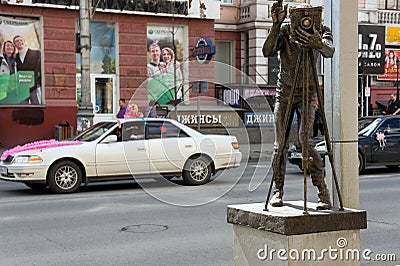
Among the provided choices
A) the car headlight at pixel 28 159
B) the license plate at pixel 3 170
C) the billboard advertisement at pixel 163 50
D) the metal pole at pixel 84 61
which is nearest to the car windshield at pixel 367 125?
the metal pole at pixel 84 61

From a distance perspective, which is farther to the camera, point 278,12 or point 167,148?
point 167,148

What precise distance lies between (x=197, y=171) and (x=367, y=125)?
237 inches

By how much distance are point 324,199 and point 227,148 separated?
10.3 metres

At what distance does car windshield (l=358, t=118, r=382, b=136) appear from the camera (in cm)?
1852

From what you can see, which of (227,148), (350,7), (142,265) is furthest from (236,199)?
(350,7)

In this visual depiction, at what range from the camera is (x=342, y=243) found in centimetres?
510

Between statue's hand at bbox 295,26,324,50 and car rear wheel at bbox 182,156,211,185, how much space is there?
33.7 feet

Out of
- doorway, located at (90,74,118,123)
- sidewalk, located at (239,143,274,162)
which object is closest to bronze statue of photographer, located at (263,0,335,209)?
sidewalk, located at (239,143,274,162)

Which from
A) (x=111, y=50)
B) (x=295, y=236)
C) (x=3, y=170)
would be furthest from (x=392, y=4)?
(x=295, y=236)

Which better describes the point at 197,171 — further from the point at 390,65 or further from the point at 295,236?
the point at 390,65

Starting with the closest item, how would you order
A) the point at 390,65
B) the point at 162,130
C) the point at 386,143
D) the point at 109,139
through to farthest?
the point at 109,139 < the point at 162,130 < the point at 386,143 < the point at 390,65

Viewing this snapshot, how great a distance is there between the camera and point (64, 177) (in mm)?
14164

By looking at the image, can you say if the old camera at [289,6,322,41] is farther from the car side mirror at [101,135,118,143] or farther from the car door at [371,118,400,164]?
the car door at [371,118,400,164]

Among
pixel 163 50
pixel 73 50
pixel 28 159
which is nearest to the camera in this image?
pixel 28 159
